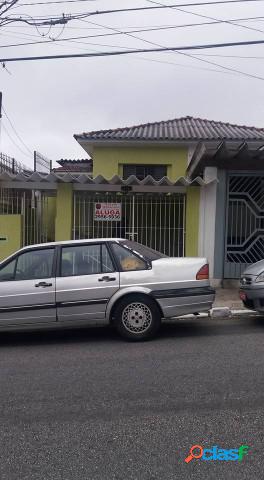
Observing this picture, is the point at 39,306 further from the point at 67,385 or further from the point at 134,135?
the point at 134,135

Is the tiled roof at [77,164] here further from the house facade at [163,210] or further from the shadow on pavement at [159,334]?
the shadow on pavement at [159,334]

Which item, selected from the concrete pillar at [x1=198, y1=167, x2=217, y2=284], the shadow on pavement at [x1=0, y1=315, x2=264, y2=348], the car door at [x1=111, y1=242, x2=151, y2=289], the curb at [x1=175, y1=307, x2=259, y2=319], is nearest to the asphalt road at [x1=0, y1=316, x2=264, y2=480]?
the shadow on pavement at [x1=0, y1=315, x2=264, y2=348]

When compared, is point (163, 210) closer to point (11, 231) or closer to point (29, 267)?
point (11, 231)

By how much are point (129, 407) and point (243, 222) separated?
314 inches

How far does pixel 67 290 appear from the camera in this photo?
655 cm

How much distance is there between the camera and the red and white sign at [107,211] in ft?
37.4

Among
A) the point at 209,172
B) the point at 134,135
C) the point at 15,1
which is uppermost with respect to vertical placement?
the point at 15,1

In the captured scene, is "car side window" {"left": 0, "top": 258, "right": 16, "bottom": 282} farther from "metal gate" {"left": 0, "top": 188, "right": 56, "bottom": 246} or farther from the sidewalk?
"metal gate" {"left": 0, "top": 188, "right": 56, "bottom": 246}

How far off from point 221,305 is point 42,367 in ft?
14.7

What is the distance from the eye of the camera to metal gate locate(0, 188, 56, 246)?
38.9 feet

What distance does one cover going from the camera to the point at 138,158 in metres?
16.9

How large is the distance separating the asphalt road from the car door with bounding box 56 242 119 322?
47 cm

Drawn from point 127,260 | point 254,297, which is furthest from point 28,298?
point 254,297

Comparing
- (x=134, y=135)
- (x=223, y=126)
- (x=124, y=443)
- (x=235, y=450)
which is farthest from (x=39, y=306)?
(x=223, y=126)
